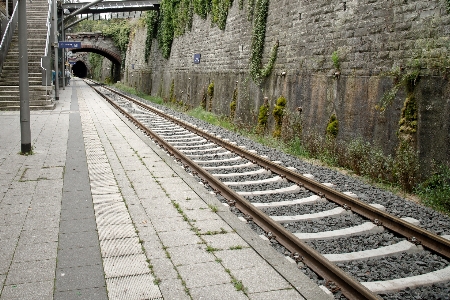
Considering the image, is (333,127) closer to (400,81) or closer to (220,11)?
(400,81)

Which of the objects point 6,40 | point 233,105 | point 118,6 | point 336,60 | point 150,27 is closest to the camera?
point 336,60

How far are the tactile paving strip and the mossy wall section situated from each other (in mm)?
5038

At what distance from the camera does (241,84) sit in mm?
16297

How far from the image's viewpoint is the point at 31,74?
20.7m

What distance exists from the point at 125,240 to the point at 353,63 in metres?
6.86

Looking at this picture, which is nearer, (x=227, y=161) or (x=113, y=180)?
(x=113, y=180)

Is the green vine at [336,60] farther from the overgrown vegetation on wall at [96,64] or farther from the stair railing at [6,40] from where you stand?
the overgrown vegetation on wall at [96,64]

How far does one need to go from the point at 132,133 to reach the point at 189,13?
13422 mm

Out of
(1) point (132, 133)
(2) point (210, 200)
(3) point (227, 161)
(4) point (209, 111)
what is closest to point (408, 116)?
(3) point (227, 161)

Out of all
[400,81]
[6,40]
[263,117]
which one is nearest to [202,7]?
[6,40]

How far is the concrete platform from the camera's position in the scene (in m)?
3.70

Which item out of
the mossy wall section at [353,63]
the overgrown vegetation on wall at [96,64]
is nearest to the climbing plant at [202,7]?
the mossy wall section at [353,63]

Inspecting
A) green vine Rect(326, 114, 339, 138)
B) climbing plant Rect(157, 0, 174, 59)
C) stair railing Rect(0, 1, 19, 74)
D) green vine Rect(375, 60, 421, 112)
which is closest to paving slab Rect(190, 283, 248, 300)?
green vine Rect(375, 60, 421, 112)

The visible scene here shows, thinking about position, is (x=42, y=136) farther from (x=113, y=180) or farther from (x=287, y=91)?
(x=287, y=91)
